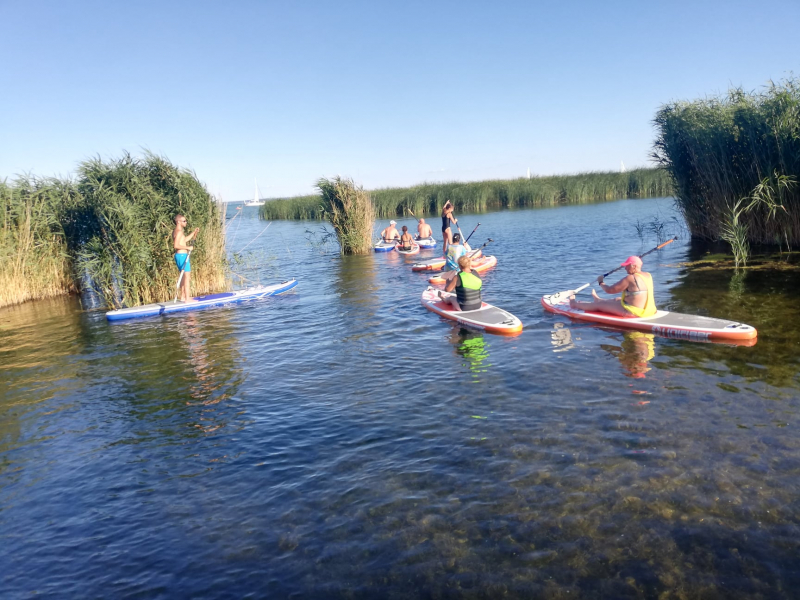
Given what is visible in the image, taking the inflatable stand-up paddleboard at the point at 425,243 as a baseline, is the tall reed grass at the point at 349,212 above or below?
above

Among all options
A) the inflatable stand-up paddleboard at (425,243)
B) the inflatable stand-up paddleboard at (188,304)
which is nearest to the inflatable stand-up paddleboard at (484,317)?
the inflatable stand-up paddleboard at (188,304)

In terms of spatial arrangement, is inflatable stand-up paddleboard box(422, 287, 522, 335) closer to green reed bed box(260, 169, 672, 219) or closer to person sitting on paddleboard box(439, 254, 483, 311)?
person sitting on paddleboard box(439, 254, 483, 311)

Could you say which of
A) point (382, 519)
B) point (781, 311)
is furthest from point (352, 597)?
point (781, 311)

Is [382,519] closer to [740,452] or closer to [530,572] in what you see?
[530,572]

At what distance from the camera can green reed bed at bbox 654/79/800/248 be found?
1394cm

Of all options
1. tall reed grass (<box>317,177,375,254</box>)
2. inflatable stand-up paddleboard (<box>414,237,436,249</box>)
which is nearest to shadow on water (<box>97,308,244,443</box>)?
tall reed grass (<box>317,177,375,254</box>)

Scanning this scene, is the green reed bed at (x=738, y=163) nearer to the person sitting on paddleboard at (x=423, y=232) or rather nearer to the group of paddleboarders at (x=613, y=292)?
the group of paddleboarders at (x=613, y=292)

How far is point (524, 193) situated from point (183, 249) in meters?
34.8

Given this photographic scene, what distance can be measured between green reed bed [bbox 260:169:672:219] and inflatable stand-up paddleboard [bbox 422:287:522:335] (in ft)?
105

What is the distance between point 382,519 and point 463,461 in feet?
3.91

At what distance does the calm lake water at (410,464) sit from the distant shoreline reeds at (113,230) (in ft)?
11.8

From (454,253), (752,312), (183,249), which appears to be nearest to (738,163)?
(752,312)

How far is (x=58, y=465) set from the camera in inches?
253

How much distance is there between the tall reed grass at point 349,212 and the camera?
23.2 metres
